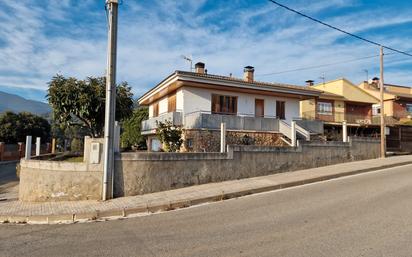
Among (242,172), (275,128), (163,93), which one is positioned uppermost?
(163,93)

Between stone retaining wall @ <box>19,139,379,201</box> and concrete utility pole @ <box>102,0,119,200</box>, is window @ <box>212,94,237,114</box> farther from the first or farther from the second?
concrete utility pole @ <box>102,0,119,200</box>

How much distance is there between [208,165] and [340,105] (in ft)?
95.9

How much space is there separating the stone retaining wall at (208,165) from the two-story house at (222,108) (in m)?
2.99

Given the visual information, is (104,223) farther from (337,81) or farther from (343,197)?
(337,81)

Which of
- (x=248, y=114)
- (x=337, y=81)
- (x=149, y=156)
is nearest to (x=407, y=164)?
(x=248, y=114)

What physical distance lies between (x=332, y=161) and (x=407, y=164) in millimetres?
4575

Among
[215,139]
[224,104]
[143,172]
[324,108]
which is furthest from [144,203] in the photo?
[324,108]

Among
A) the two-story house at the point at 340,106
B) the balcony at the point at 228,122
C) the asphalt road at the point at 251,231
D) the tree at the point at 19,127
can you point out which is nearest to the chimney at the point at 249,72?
the balcony at the point at 228,122

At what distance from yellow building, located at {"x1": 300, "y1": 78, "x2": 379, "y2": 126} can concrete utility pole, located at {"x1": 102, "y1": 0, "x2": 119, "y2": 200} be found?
2582 centimetres

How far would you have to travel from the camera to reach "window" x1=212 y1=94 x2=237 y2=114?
69.5ft

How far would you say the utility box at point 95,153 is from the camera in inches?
416

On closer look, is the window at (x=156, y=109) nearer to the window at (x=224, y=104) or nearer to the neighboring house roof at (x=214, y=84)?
the neighboring house roof at (x=214, y=84)

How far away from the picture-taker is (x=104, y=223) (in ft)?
25.7

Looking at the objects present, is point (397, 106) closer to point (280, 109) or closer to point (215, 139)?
point (280, 109)
